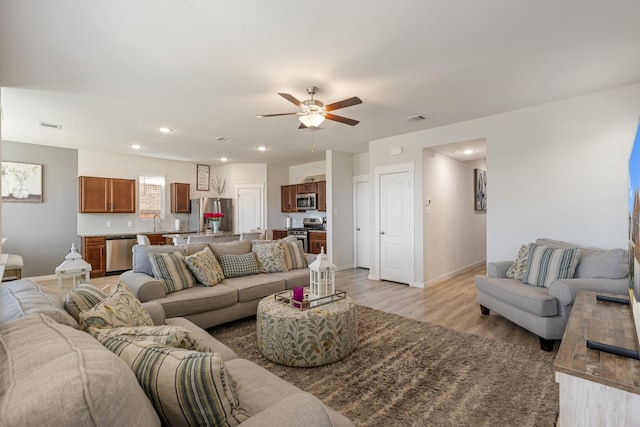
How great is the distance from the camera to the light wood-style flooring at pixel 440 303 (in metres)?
3.18

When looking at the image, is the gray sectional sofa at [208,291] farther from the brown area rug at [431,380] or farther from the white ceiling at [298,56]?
the white ceiling at [298,56]

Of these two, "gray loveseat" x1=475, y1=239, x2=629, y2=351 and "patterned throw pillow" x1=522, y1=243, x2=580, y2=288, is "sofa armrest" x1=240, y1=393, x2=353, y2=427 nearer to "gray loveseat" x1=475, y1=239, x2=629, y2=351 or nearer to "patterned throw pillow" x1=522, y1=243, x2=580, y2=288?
"gray loveseat" x1=475, y1=239, x2=629, y2=351

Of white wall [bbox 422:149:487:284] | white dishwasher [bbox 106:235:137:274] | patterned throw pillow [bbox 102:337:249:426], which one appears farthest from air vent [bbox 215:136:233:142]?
patterned throw pillow [bbox 102:337:249:426]

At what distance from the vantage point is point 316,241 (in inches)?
275

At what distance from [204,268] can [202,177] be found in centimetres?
520

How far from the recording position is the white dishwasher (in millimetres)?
6145

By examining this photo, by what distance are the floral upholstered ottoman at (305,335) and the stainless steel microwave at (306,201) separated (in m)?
4.76

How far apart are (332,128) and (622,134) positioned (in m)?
3.45

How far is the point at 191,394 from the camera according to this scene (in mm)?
920

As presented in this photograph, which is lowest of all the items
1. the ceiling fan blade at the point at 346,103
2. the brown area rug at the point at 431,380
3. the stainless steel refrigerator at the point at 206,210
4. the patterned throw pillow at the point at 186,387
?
the brown area rug at the point at 431,380

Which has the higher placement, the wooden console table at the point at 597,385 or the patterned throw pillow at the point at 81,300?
the patterned throw pillow at the point at 81,300

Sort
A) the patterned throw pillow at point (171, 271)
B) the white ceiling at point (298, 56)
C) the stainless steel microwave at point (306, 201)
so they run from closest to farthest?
the white ceiling at point (298, 56) → the patterned throw pillow at point (171, 271) → the stainless steel microwave at point (306, 201)

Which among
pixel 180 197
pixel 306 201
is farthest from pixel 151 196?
pixel 306 201

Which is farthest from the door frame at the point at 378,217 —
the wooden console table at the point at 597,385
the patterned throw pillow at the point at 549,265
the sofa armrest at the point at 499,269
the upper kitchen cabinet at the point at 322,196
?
the wooden console table at the point at 597,385
